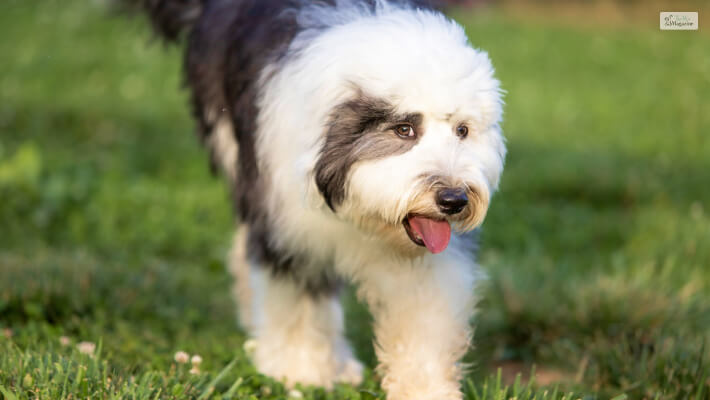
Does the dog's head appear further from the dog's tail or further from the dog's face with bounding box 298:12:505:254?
the dog's tail

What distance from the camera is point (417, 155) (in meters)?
2.35

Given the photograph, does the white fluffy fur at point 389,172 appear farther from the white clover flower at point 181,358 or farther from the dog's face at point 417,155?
the white clover flower at point 181,358

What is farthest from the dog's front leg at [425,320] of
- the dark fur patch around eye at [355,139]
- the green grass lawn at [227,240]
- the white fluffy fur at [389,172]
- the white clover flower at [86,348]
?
the white clover flower at [86,348]

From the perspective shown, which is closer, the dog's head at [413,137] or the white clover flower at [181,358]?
the dog's head at [413,137]

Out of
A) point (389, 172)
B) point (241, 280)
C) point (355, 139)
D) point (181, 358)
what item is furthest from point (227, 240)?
point (389, 172)

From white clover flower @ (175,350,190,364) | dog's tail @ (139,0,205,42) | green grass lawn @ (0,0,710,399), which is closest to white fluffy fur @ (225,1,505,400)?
green grass lawn @ (0,0,710,399)

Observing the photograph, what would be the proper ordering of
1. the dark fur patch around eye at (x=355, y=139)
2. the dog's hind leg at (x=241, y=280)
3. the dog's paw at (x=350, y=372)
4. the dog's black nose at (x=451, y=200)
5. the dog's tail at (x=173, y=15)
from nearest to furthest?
1. the dog's black nose at (x=451, y=200)
2. the dark fur patch around eye at (x=355, y=139)
3. the dog's paw at (x=350, y=372)
4. the dog's hind leg at (x=241, y=280)
5. the dog's tail at (x=173, y=15)

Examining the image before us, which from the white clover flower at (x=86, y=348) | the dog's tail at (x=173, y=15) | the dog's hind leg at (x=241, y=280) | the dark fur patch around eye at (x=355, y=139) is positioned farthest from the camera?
the dog's tail at (x=173, y=15)

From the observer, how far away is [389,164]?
7.72 ft

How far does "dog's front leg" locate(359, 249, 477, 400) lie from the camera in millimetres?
2732

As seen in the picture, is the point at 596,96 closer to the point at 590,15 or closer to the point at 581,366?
the point at 590,15

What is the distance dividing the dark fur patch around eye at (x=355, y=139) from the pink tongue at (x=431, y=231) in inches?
9.1

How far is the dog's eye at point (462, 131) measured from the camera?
7.98 ft

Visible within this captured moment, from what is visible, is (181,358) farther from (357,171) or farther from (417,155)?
(417,155)
